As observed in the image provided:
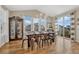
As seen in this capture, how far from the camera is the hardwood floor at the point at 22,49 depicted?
250 centimetres

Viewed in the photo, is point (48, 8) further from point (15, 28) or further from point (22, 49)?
point (22, 49)

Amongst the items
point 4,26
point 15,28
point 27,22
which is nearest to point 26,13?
point 27,22

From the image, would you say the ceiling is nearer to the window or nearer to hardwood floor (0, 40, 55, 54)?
the window

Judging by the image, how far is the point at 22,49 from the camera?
2533 mm

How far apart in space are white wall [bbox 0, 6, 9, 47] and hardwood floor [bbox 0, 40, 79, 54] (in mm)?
100

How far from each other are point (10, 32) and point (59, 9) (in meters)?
0.99

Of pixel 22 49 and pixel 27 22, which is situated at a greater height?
pixel 27 22

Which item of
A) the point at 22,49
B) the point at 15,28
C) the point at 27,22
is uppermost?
the point at 27,22

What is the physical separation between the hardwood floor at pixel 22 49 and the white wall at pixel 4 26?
0.10m

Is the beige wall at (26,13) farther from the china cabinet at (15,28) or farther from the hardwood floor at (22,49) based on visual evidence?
the hardwood floor at (22,49)

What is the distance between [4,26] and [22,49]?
20.8 inches

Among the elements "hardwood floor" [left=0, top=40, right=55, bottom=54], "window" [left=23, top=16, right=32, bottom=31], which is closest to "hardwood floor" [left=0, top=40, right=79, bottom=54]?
"hardwood floor" [left=0, top=40, right=55, bottom=54]

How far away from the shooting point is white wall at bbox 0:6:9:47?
8.13 ft
